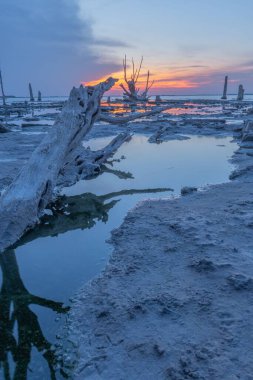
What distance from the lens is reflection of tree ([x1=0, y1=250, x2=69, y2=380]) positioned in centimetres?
191

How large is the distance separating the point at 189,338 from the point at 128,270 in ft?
3.30

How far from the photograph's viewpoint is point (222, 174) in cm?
670

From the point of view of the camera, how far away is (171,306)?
2.28 m

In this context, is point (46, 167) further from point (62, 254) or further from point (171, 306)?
point (171, 306)

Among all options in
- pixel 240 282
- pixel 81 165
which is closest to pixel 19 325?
pixel 240 282

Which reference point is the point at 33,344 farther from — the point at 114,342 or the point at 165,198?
the point at 165,198

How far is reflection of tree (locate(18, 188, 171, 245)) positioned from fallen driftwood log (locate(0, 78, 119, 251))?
157 millimetres

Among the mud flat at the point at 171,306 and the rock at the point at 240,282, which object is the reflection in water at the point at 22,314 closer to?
the mud flat at the point at 171,306

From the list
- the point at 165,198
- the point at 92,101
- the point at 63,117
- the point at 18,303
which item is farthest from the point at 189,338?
the point at 92,101

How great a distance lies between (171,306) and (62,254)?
4.82 ft

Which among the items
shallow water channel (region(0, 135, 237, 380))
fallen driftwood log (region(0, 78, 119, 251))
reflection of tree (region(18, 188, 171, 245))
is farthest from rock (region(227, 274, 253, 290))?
fallen driftwood log (region(0, 78, 119, 251))

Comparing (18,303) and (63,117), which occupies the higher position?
(63,117)

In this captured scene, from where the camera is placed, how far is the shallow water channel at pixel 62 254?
204 cm

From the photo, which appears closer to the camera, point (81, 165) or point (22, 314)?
point (22, 314)
